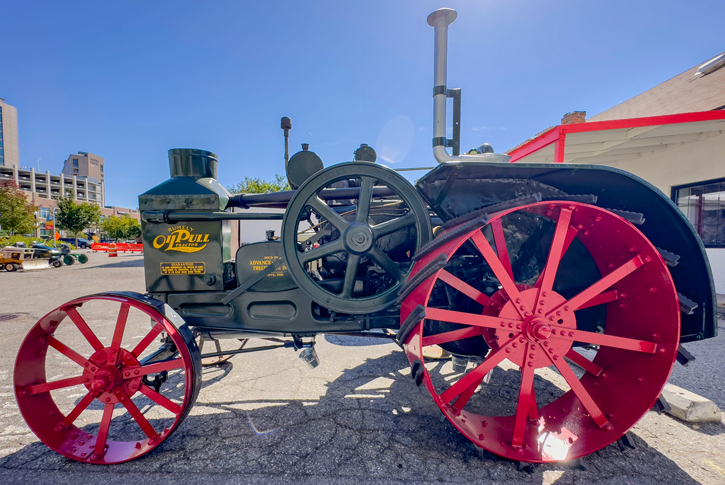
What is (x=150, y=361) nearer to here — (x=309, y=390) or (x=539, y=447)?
(x=309, y=390)

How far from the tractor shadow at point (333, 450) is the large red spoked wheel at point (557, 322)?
0.20 metres

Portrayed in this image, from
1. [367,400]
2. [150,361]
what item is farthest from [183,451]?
[367,400]

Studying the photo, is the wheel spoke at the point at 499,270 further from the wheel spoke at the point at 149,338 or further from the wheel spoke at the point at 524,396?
the wheel spoke at the point at 149,338

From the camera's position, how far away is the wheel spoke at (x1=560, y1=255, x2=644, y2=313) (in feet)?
5.80

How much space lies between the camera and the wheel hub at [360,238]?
2051 mm

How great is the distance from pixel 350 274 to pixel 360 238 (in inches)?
10.7

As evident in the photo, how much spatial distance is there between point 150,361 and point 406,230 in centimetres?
210

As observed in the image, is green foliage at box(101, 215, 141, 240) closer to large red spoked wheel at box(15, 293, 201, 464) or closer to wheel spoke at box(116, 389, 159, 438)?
large red spoked wheel at box(15, 293, 201, 464)

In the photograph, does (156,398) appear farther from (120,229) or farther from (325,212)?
(120,229)

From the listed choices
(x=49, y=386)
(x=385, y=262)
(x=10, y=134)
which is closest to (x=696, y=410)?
(x=385, y=262)

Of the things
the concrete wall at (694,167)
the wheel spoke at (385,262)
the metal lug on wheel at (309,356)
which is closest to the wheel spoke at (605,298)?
the wheel spoke at (385,262)

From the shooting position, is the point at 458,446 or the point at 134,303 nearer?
the point at 134,303

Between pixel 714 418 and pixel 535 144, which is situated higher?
pixel 535 144

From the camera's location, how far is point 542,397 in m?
2.75
